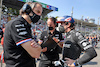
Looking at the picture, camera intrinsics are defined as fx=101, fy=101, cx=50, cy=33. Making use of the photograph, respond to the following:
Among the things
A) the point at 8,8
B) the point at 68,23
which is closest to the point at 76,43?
the point at 68,23

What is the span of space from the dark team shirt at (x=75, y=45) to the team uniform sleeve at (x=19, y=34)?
908 mm

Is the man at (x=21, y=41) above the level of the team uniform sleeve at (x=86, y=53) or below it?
above

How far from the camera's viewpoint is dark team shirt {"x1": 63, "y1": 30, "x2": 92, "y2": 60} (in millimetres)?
1651

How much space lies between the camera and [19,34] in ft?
3.72

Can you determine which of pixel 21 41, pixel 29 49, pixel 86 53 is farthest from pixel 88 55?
pixel 21 41

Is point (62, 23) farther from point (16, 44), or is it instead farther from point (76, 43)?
point (16, 44)

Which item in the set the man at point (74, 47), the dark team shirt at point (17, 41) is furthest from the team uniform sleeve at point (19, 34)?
the man at point (74, 47)

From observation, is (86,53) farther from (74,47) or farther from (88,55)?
(74,47)

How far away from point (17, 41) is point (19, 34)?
0.08 m

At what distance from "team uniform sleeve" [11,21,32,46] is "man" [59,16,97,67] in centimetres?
87

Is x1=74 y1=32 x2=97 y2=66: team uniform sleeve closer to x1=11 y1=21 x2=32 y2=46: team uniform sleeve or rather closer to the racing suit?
the racing suit

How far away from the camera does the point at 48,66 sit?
256 centimetres

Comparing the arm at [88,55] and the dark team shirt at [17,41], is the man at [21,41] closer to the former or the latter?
the dark team shirt at [17,41]

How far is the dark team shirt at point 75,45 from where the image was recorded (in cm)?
165
